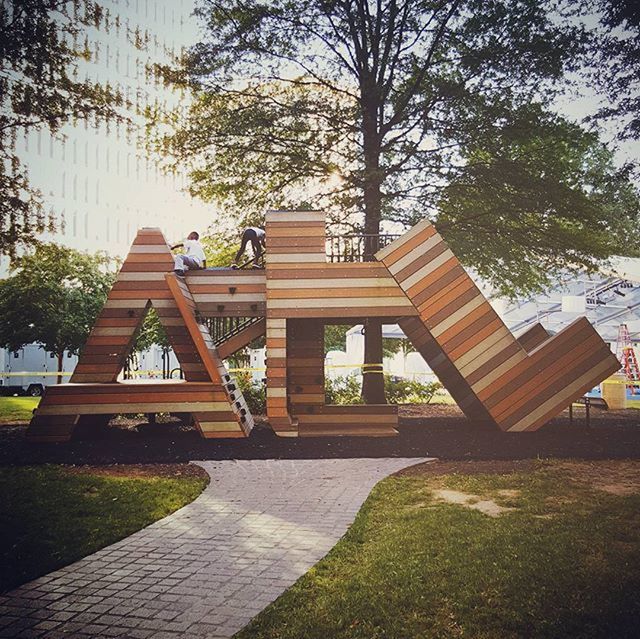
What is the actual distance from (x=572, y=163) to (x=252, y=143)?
9.00 m

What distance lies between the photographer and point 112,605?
3.38 m

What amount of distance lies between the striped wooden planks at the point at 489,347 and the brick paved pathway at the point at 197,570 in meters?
4.51

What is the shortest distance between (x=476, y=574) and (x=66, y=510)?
4143 millimetres

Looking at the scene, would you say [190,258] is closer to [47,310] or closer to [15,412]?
[15,412]

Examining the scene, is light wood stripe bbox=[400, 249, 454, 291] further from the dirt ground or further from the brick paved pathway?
the brick paved pathway

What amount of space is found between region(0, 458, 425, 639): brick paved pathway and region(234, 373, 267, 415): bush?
8.44 m

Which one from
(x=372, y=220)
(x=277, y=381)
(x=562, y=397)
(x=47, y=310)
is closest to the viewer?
(x=562, y=397)

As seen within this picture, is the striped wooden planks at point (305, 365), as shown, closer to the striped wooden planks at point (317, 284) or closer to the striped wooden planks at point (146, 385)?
the striped wooden planks at point (146, 385)

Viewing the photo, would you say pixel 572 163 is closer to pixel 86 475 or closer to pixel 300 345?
pixel 300 345

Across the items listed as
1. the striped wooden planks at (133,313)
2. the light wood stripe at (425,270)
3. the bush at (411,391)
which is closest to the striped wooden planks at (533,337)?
the light wood stripe at (425,270)

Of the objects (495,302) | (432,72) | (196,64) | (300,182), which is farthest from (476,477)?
(495,302)

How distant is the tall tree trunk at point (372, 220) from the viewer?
14.6 metres

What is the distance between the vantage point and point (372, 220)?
14547 millimetres

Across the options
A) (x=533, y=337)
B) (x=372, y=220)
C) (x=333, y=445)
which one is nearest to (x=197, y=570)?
(x=333, y=445)
